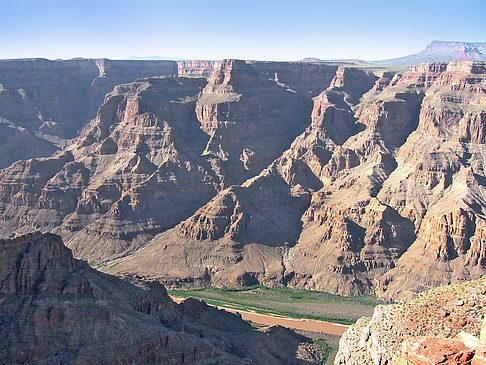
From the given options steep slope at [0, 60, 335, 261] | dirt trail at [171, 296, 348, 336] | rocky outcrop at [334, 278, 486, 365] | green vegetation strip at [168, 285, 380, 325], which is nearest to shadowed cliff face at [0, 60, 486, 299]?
steep slope at [0, 60, 335, 261]

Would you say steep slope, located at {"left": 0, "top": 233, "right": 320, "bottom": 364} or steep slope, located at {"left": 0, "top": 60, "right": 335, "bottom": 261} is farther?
steep slope, located at {"left": 0, "top": 60, "right": 335, "bottom": 261}

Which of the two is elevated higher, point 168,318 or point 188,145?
point 188,145

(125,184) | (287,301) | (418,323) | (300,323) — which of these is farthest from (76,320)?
(125,184)

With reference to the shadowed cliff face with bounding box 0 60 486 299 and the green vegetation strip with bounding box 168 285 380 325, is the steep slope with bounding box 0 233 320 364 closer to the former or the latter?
the green vegetation strip with bounding box 168 285 380 325

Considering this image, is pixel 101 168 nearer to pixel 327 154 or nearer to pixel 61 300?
pixel 327 154

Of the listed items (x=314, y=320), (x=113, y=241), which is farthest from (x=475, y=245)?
(x=113, y=241)

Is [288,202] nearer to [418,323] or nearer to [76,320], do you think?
[76,320]
